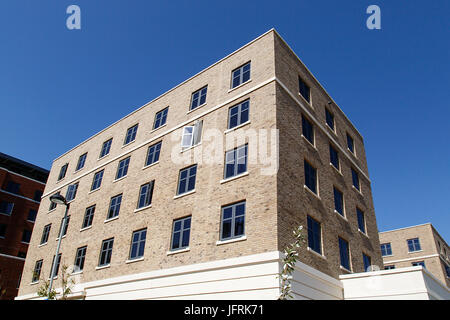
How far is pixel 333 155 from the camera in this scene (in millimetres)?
22031

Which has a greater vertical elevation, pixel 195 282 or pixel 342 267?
pixel 342 267

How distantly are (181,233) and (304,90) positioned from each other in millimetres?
11504

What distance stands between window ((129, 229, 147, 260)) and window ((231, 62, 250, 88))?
33.2 feet

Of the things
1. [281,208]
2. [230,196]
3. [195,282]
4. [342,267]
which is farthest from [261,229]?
[342,267]

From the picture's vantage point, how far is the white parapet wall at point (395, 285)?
14562 mm

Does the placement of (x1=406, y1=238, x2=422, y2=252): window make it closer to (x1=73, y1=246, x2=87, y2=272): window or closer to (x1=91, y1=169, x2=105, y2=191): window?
(x1=91, y1=169, x2=105, y2=191): window

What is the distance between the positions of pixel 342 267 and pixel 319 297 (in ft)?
12.7

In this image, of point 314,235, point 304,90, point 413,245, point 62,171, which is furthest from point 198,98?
point 413,245

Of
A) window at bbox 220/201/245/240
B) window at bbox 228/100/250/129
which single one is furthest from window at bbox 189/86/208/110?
window at bbox 220/201/245/240

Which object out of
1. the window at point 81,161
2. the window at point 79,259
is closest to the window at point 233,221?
the window at point 79,259

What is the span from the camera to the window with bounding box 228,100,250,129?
59.5 ft

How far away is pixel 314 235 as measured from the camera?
54.4ft

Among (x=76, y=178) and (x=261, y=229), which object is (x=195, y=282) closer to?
(x=261, y=229)

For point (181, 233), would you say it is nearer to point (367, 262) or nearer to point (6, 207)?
point (367, 262)
